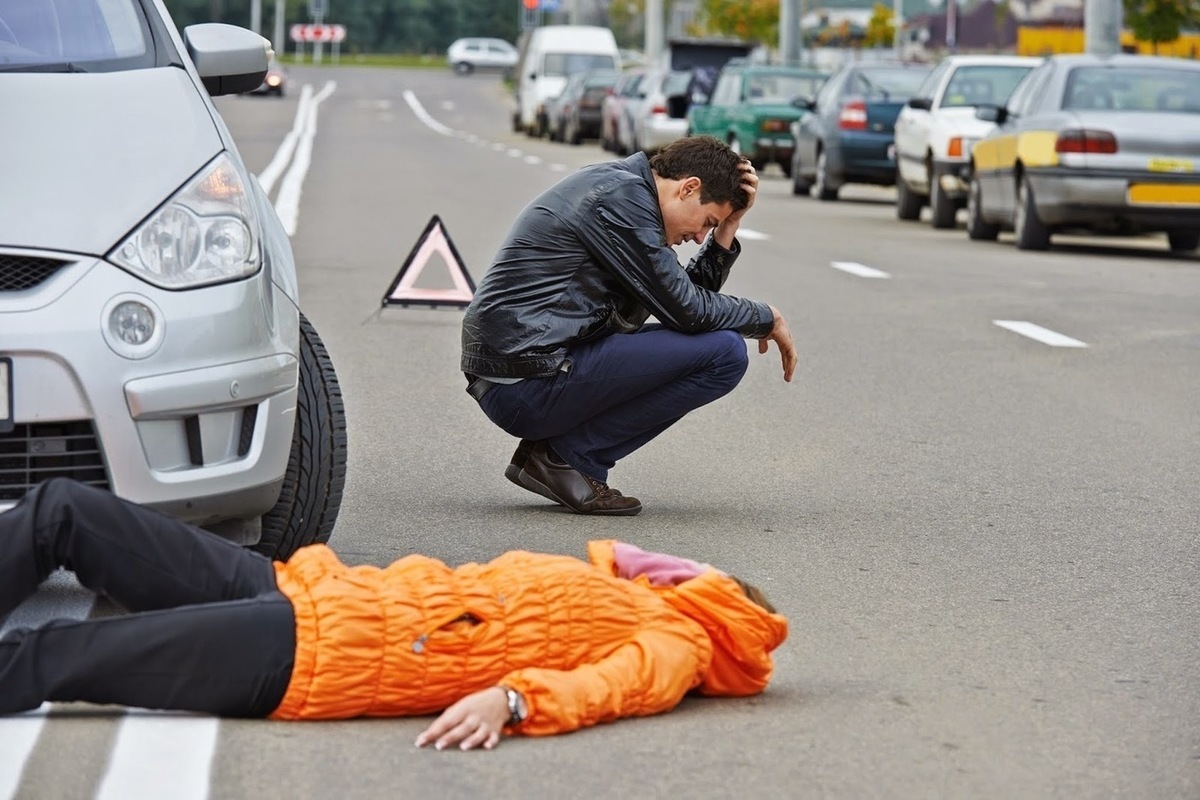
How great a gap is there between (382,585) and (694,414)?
17.3 feet

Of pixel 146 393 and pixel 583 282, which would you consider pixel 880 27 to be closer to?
pixel 583 282

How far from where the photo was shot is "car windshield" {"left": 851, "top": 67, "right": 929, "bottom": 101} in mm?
26594

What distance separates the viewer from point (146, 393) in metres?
5.05

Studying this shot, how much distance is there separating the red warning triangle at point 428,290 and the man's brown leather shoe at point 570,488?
610 cm

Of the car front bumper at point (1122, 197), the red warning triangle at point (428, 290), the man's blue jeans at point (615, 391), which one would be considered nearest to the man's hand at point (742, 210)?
the man's blue jeans at point (615, 391)

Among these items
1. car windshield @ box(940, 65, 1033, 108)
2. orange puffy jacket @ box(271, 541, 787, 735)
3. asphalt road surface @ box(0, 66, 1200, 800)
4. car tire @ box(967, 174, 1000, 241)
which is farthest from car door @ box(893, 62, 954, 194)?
orange puffy jacket @ box(271, 541, 787, 735)

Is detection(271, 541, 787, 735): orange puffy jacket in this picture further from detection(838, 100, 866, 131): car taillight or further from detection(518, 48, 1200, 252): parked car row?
detection(838, 100, 866, 131): car taillight

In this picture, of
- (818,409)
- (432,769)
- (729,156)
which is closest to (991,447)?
(818,409)

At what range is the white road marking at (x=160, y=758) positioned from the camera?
412cm

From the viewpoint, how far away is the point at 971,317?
45.2ft

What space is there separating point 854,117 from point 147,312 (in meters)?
21.3

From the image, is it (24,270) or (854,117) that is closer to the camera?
(24,270)

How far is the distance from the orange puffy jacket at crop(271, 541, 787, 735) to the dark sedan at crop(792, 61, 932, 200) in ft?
70.7

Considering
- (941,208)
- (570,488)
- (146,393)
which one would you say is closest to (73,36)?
(146,393)
